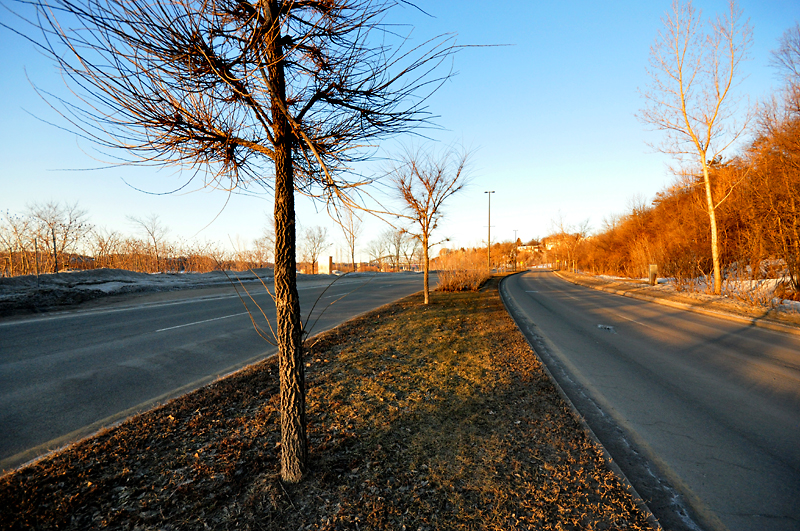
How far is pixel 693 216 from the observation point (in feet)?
70.0

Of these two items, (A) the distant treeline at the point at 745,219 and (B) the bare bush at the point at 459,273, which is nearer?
(A) the distant treeline at the point at 745,219

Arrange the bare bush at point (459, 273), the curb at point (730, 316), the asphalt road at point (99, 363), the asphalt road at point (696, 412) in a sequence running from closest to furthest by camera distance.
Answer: the asphalt road at point (696, 412), the asphalt road at point (99, 363), the curb at point (730, 316), the bare bush at point (459, 273)

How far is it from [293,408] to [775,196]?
1892 cm

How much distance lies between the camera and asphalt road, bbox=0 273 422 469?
3.88m

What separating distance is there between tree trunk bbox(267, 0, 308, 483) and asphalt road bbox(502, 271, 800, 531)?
2718 millimetres

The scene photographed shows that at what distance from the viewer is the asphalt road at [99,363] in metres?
3.88

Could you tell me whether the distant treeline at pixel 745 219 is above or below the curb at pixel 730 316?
above

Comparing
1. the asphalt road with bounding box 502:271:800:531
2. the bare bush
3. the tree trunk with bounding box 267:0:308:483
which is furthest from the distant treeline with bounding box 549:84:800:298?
the tree trunk with bounding box 267:0:308:483

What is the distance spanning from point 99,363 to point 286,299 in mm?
5699

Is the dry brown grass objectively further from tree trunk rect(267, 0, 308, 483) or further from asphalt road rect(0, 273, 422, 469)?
asphalt road rect(0, 273, 422, 469)

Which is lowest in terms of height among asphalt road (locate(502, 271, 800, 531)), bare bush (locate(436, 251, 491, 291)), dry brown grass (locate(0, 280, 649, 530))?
asphalt road (locate(502, 271, 800, 531))

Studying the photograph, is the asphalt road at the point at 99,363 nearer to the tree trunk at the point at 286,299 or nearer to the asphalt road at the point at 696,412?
the tree trunk at the point at 286,299

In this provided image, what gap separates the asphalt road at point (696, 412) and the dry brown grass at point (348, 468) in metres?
0.52

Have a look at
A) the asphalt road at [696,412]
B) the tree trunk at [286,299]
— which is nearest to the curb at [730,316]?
the asphalt road at [696,412]
